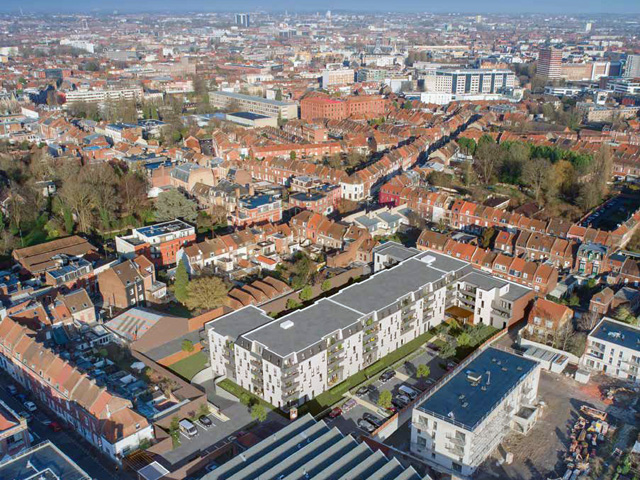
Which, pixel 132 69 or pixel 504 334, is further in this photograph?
pixel 132 69

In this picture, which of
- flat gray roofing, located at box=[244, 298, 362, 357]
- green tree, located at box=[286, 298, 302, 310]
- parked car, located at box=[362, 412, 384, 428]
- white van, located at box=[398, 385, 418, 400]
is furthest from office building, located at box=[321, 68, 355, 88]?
parked car, located at box=[362, 412, 384, 428]

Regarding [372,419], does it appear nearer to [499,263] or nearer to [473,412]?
[473,412]

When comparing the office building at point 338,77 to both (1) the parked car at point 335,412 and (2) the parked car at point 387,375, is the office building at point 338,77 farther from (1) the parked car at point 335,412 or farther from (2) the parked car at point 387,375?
(1) the parked car at point 335,412

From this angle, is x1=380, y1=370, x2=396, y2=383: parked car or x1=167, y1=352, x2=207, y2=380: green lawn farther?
x1=167, y1=352, x2=207, y2=380: green lawn

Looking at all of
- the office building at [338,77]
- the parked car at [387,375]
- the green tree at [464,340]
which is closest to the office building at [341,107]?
the office building at [338,77]

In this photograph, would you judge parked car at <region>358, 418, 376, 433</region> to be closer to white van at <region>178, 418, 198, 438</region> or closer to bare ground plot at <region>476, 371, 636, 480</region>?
bare ground plot at <region>476, 371, 636, 480</region>

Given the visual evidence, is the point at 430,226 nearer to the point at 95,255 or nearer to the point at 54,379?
the point at 95,255

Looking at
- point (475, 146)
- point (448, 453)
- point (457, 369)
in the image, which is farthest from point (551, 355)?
point (475, 146)

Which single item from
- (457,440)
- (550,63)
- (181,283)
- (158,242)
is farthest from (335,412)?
(550,63)
